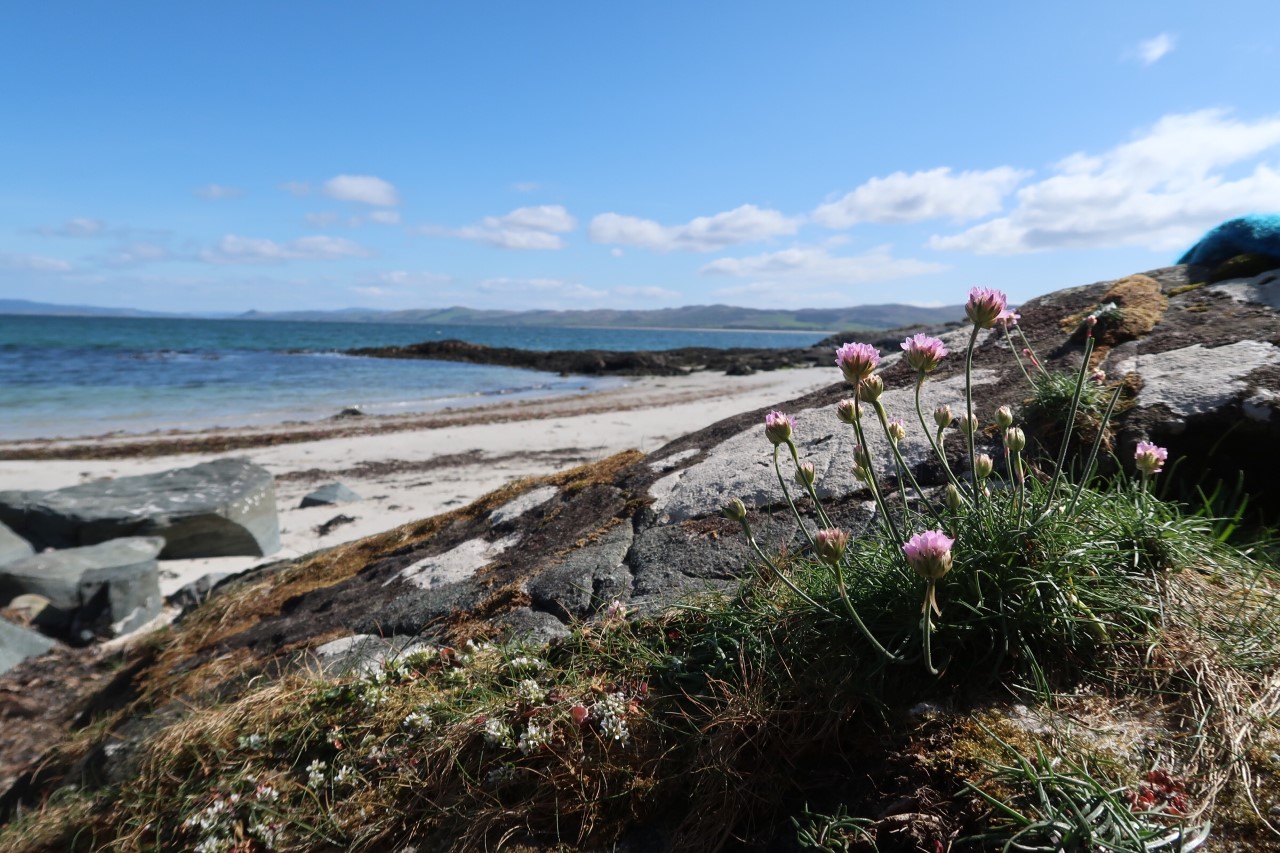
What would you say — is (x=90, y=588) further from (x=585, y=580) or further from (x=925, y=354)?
(x=925, y=354)

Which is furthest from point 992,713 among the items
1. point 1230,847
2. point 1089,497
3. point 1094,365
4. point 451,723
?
point 1094,365

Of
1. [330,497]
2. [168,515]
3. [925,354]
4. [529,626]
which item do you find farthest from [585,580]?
[330,497]

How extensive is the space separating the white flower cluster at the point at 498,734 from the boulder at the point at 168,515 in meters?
6.23

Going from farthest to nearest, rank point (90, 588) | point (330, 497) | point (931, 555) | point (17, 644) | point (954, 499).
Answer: point (330, 497) < point (90, 588) < point (17, 644) < point (954, 499) < point (931, 555)

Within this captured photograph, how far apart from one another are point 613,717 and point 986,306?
4.77 feet

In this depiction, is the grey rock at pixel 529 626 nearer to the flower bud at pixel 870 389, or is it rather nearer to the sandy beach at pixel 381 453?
the flower bud at pixel 870 389

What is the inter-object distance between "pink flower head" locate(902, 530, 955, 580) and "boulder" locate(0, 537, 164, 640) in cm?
615

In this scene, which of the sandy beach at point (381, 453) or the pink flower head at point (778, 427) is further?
the sandy beach at point (381, 453)

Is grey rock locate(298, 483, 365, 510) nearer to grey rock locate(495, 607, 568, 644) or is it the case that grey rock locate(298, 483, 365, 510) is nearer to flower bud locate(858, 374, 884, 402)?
grey rock locate(495, 607, 568, 644)

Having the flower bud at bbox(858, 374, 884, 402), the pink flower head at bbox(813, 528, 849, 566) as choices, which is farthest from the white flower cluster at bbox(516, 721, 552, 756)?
the flower bud at bbox(858, 374, 884, 402)

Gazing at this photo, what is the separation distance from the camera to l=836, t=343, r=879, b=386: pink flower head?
1.75 meters

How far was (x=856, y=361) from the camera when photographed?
1.75 metres

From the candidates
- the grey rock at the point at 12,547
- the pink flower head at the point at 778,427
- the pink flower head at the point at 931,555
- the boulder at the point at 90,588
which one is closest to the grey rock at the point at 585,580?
the pink flower head at the point at 778,427

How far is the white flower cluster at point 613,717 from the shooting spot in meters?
1.89
